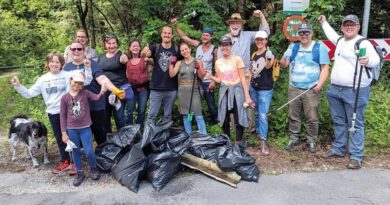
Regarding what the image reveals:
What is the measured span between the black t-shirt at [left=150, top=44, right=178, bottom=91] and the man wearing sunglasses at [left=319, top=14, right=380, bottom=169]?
7.48ft

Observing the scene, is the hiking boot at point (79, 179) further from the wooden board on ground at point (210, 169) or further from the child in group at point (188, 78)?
the child in group at point (188, 78)

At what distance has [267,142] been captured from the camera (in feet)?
18.7

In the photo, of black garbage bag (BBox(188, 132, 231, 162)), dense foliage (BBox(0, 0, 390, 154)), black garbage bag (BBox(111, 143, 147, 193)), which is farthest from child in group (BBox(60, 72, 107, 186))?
dense foliage (BBox(0, 0, 390, 154))

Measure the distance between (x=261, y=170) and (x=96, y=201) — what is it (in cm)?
216

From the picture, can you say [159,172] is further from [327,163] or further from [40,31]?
[40,31]

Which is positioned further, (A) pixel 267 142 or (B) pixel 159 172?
(A) pixel 267 142

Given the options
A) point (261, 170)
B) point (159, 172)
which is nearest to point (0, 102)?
point (159, 172)

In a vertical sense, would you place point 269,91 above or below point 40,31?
below

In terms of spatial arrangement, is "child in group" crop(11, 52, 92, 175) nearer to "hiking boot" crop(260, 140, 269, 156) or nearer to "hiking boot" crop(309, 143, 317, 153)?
"hiking boot" crop(260, 140, 269, 156)

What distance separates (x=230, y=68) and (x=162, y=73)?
3.30 ft

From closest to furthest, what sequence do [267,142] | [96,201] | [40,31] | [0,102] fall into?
[96,201] < [267,142] < [0,102] < [40,31]

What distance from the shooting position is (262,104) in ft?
17.1

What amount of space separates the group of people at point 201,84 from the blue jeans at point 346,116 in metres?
0.01

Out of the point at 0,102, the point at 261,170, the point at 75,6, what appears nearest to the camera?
the point at 261,170
